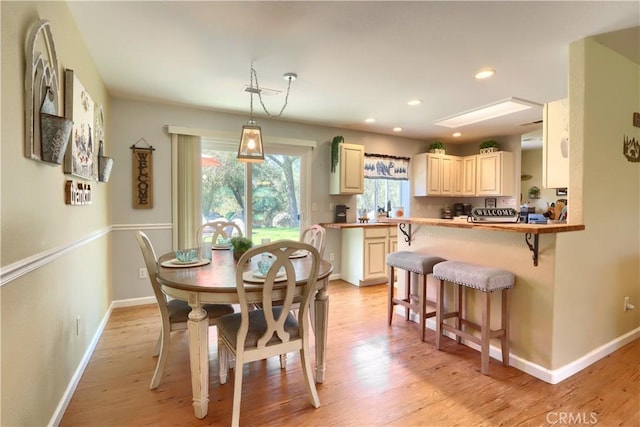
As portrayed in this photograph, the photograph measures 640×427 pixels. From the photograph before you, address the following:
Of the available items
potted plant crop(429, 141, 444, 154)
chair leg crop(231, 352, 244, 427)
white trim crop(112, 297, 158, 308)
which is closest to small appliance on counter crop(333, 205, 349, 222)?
potted plant crop(429, 141, 444, 154)

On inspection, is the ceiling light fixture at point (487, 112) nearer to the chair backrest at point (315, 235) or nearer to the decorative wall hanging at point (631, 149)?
the decorative wall hanging at point (631, 149)

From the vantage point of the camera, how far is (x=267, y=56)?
249cm

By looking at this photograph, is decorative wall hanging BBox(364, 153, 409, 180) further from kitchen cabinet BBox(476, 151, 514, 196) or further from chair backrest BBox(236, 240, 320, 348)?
chair backrest BBox(236, 240, 320, 348)

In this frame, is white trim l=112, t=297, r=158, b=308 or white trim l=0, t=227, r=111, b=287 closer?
white trim l=0, t=227, r=111, b=287

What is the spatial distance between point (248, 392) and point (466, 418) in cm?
129

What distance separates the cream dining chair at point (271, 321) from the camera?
5.44ft

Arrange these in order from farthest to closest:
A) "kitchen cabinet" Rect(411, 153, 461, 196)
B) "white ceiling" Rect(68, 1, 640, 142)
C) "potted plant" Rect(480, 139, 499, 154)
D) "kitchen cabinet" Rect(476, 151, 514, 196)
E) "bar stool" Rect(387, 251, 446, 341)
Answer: "kitchen cabinet" Rect(411, 153, 461, 196) < "potted plant" Rect(480, 139, 499, 154) < "kitchen cabinet" Rect(476, 151, 514, 196) < "bar stool" Rect(387, 251, 446, 341) < "white ceiling" Rect(68, 1, 640, 142)

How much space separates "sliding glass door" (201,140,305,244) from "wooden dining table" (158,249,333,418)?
6.97 feet

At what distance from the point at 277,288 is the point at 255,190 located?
2780 millimetres

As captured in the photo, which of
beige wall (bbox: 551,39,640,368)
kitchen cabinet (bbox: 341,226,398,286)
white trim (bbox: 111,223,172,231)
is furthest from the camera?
kitchen cabinet (bbox: 341,226,398,286)

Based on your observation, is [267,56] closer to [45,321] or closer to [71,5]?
[71,5]

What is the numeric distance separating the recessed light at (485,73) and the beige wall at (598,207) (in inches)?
23.2

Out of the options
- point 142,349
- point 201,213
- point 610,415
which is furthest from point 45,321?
point 610,415

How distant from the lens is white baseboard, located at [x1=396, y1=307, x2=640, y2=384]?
2.15 m
